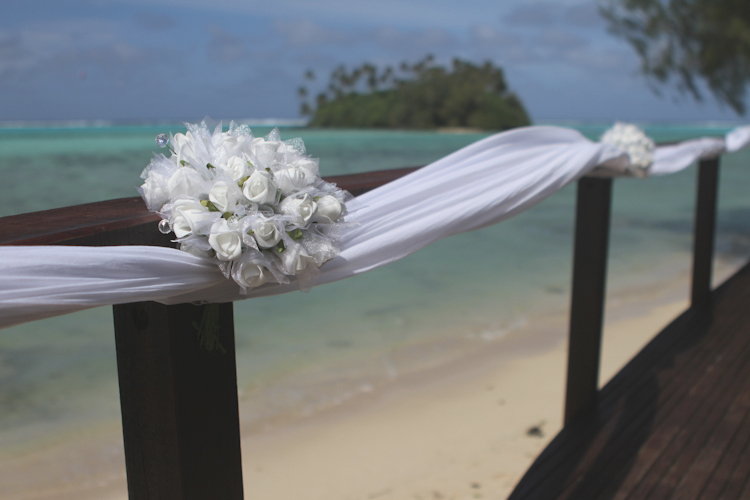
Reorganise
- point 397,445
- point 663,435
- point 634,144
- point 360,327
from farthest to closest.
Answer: point 360,327
point 397,445
point 634,144
point 663,435

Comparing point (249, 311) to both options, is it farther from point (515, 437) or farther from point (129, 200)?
point (129, 200)

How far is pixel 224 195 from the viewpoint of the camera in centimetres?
78

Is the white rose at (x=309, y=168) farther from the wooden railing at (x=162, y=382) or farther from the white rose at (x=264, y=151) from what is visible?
the wooden railing at (x=162, y=382)

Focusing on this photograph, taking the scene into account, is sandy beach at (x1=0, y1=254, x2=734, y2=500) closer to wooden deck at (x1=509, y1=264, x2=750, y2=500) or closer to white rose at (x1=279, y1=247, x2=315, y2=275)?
wooden deck at (x1=509, y1=264, x2=750, y2=500)

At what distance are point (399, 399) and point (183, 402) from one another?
8.93 ft

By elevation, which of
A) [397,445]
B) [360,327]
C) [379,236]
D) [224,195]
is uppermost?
[224,195]

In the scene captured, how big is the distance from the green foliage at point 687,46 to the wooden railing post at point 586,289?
5510 millimetres

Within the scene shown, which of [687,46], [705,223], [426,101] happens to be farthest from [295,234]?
[426,101]

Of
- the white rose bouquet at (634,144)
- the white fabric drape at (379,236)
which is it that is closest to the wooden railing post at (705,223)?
the white rose bouquet at (634,144)

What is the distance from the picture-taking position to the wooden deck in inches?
61.7

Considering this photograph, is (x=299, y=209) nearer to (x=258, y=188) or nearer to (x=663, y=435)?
(x=258, y=188)

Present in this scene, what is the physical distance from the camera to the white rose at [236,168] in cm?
80

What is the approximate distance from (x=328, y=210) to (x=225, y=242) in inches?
6.1

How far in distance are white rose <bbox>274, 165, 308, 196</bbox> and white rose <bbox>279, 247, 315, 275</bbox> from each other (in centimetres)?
9
